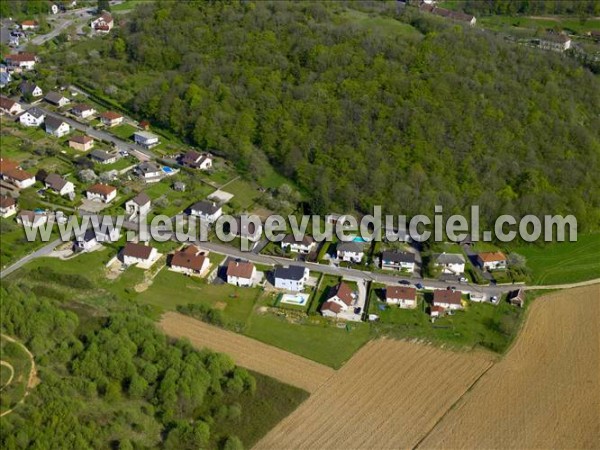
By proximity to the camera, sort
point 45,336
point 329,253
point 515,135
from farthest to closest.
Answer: point 515,135 < point 329,253 < point 45,336

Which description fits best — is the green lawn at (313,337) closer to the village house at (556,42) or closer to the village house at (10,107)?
the village house at (10,107)

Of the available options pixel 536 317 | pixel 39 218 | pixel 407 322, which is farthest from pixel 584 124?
pixel 39 218

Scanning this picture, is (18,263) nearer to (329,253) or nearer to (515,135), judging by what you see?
(329,253)

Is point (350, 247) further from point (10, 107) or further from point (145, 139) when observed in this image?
point (10, 107)

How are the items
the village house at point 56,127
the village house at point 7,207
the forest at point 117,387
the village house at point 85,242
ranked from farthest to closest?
the village house at point 56,127
the village house at point 7,207
the village house at point 85,242
the forest at point 117,387

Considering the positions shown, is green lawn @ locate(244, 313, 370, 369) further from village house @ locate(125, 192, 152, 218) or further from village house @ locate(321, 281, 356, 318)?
village house @ locate(125, 192, 152, 218)

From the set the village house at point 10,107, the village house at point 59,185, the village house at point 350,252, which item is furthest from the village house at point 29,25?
the village house at point 350,252

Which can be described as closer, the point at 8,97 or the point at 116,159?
the point at 116,159
